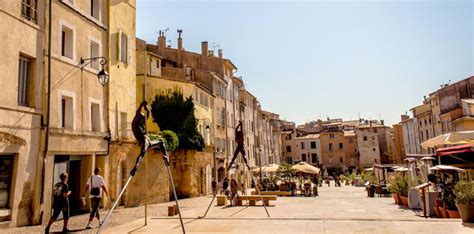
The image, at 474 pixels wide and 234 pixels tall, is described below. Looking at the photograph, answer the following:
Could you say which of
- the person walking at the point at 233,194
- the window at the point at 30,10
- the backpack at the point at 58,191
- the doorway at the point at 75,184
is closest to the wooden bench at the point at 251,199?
the person walking at the point at 233,194

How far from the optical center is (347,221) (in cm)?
1341

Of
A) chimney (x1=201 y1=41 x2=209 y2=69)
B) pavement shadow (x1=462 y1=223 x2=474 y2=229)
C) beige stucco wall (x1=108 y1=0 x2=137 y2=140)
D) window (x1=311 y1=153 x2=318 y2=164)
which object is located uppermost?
chimney (x1=201 y1=41 x2=209 y2=69)

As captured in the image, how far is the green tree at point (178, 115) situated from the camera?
30823 millimetres

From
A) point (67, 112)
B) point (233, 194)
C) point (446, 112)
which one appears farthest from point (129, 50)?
point (446, 112)

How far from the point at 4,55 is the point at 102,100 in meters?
6.65

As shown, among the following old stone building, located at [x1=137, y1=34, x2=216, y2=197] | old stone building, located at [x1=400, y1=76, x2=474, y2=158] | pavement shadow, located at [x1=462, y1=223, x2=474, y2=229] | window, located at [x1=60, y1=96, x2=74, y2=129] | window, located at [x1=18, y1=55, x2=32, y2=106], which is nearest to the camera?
pavement shadow, located at [x1=462, y1=223, x2=474, y2=229]

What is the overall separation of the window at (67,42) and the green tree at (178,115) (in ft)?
42.1

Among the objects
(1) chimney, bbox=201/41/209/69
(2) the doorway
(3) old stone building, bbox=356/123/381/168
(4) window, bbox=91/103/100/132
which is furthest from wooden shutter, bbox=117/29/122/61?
(3) old stone building, bbox=356/123/381/168

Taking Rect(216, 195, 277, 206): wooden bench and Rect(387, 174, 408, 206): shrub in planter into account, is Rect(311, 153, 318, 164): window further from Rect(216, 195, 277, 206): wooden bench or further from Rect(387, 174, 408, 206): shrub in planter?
Rect(216, 195, 277, 206): wooden bench

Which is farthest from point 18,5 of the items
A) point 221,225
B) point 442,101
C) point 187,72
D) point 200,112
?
point 442,101

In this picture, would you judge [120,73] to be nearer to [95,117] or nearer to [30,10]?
[95,117]

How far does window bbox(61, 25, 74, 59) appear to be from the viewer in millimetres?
18016

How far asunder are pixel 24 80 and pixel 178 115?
1620 centimetres

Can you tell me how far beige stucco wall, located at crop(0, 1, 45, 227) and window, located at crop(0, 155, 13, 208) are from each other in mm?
125
